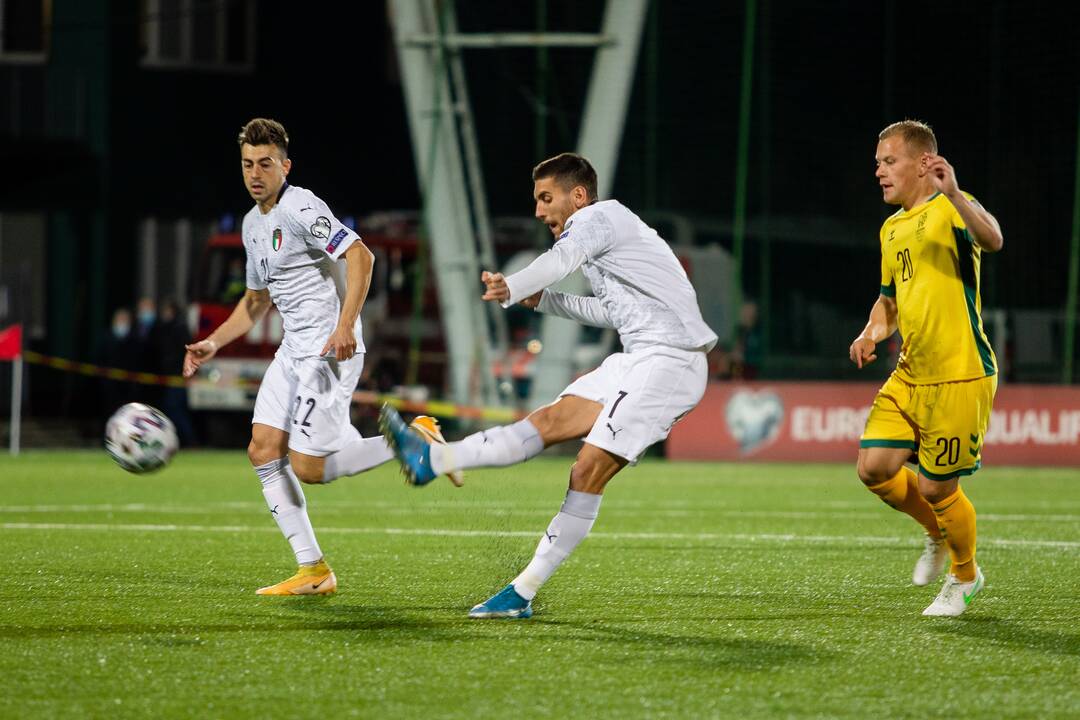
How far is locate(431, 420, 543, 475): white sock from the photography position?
6.46m

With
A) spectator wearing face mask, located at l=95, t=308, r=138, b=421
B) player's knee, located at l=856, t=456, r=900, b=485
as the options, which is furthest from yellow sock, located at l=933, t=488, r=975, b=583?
spectator wearing face mask, located at l=95, t=308, r=138, b=421

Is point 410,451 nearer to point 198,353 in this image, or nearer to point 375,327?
point 198,353

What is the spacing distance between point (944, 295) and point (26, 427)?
66.1 feet

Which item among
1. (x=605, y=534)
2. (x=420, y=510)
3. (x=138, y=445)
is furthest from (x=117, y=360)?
(x=138, y=445)

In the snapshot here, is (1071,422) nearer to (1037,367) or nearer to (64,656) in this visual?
(1037,367)

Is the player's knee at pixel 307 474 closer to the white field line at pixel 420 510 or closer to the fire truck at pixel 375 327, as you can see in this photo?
the white field line at pixel 420 510

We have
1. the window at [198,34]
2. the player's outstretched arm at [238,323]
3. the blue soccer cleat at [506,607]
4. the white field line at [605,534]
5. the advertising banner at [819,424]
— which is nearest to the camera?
the blue soccer cleat at [506,607]

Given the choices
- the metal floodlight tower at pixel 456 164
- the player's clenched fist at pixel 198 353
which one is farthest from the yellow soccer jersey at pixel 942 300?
the metal floodlight tower at pixel 456 164

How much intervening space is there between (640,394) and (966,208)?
140 cm

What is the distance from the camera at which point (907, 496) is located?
7172 mm

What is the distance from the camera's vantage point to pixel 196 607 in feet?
22.9

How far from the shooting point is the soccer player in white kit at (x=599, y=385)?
6500 mm

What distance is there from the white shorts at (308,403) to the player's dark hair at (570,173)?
4.48 feet

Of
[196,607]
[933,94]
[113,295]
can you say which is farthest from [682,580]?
[113,295]
